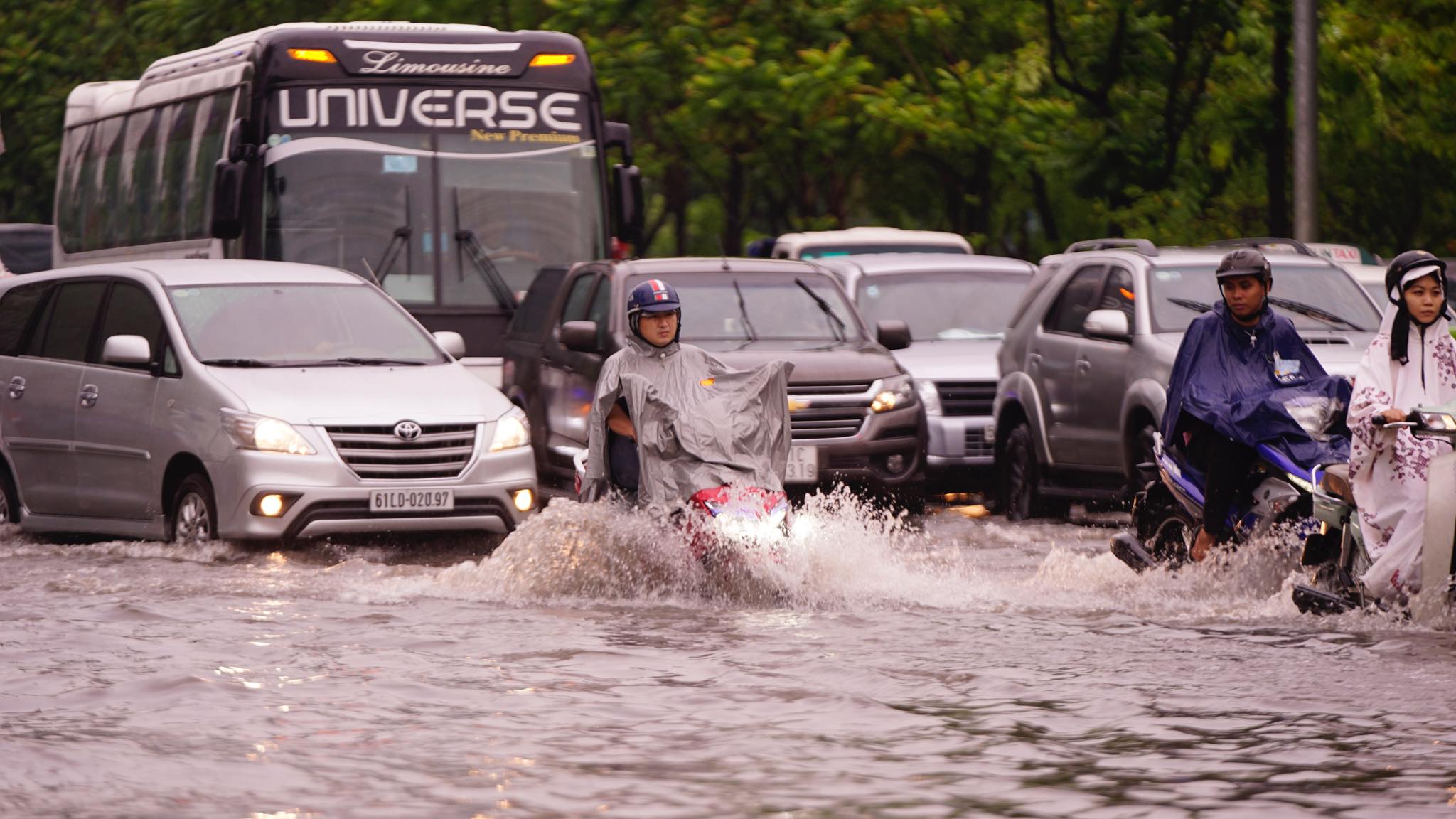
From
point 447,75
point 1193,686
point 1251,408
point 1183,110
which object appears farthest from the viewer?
point 1183,110

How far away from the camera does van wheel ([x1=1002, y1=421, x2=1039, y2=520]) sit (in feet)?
54.2

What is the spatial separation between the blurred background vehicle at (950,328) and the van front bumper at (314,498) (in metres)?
5.27

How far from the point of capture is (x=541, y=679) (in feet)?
28.2

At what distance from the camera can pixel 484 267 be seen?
19.2m

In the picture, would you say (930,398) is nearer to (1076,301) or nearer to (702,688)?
(1076,301)

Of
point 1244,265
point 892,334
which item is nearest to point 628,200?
point 892,334

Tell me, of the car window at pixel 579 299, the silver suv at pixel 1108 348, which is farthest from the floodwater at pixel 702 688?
the car window at pixel 579 299

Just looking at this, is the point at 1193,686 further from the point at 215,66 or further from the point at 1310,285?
the point at 215,66

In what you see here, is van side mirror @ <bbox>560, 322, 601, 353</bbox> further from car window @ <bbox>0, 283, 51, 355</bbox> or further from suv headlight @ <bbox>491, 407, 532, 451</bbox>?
car window @ <bbox>0, 283, 51, 355</bbox>

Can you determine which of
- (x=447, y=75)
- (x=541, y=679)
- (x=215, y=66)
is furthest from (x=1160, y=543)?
(x=215, y=66)

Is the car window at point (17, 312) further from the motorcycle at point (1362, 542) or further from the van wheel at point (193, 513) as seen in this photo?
the motorcycle at point (1362, 542)

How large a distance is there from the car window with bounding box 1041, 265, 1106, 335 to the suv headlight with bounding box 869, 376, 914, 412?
1121 millimetres

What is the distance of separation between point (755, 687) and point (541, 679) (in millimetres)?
769

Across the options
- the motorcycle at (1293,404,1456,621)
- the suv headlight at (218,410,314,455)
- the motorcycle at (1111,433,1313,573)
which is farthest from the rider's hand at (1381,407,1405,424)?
the suv headlight at (218,410,314,455)
